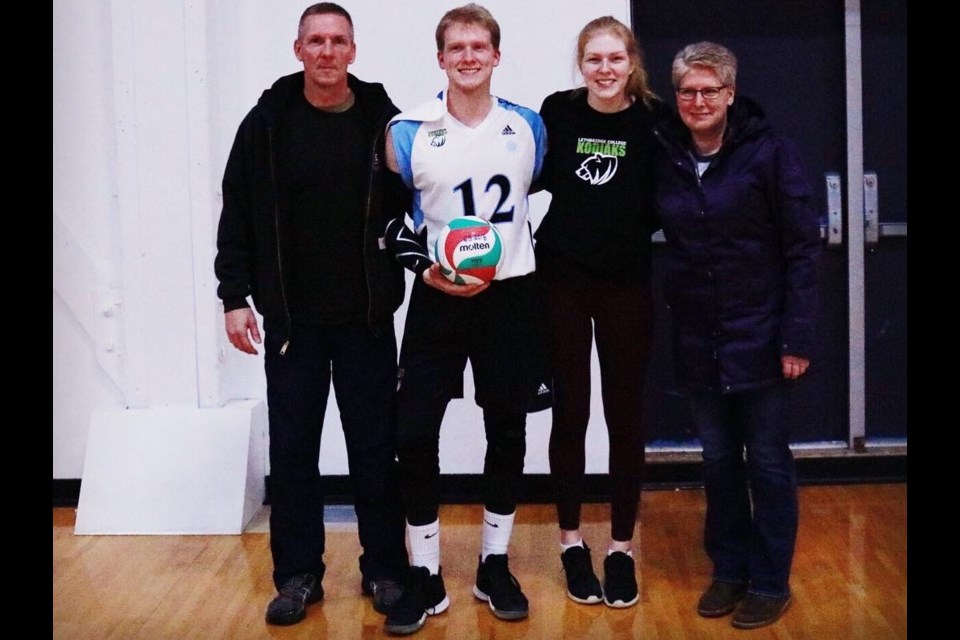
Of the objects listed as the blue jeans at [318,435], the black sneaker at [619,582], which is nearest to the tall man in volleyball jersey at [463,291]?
the blue jeans at [318,435]

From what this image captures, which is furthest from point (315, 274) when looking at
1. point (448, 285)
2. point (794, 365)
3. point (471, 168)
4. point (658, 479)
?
point (658, 479)

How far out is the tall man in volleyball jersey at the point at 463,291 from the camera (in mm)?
2660

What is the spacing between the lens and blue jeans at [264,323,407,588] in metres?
2.84

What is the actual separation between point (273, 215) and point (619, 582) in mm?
1346

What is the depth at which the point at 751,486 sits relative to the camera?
111 inches

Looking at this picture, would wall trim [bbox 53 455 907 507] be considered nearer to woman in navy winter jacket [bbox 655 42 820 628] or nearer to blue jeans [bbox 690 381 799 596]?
blue jeans [bbox 690 381 799 596]

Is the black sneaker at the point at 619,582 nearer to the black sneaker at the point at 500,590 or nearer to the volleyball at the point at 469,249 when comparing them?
the black sneaker at the point at 500,590

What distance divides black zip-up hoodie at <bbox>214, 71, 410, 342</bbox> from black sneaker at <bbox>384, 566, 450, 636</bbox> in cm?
67

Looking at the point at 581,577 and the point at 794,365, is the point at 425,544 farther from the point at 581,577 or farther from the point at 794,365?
the point at 794,365

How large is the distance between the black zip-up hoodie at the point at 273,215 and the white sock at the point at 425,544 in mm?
541

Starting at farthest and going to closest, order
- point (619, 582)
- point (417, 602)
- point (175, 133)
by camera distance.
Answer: point (175, 133)
point (619, 582)
point (417, 602)


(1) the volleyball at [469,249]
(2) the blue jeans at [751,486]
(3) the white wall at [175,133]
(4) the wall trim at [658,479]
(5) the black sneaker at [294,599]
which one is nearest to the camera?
(1) the volleyball at [469,249]
